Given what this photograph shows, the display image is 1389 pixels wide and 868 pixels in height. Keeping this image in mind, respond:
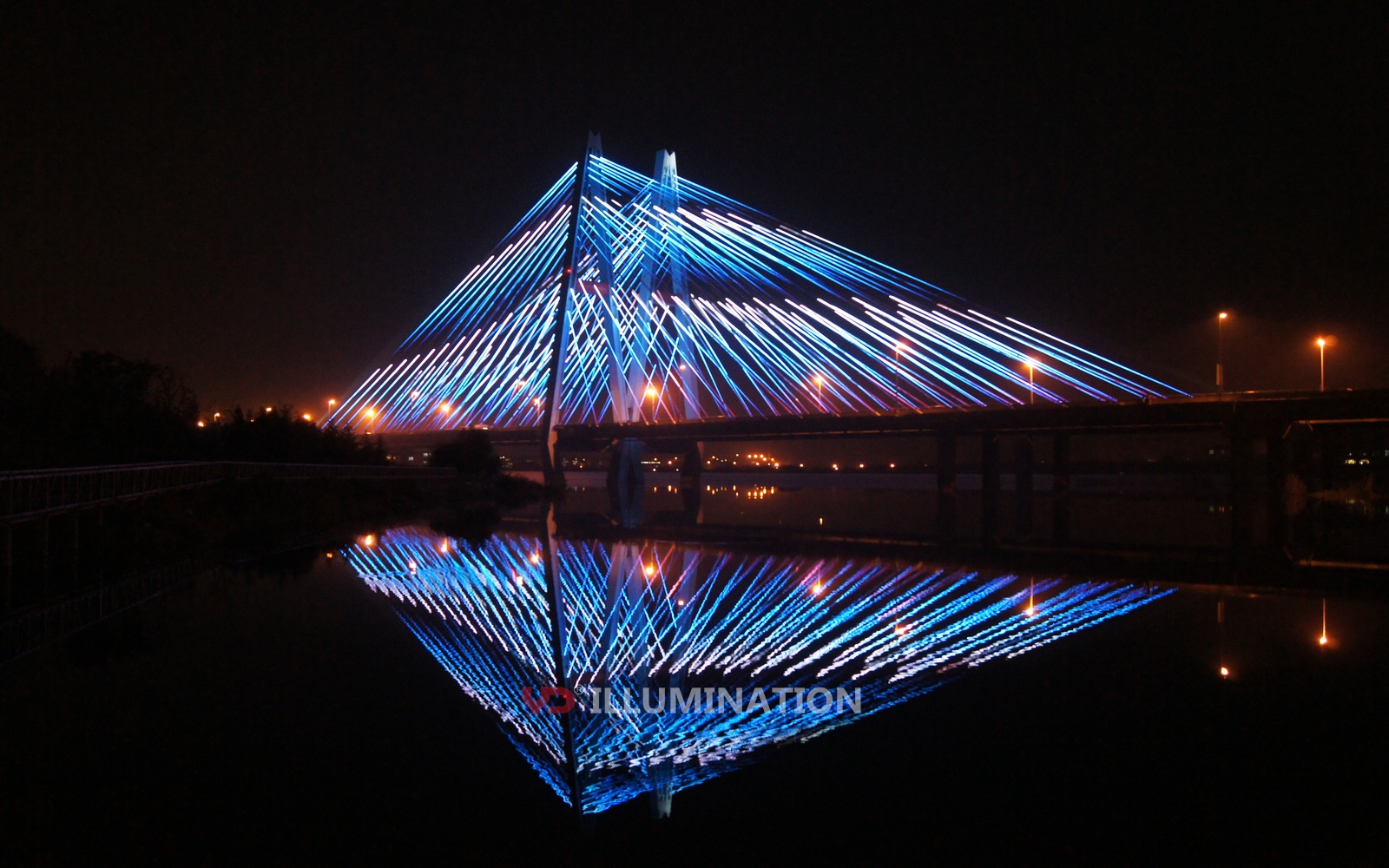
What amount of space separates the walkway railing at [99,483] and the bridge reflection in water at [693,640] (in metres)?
3.15

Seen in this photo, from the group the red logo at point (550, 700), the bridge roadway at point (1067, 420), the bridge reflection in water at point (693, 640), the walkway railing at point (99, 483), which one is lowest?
the red logo at point (550, 700)

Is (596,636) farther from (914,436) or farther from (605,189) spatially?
(914,436)

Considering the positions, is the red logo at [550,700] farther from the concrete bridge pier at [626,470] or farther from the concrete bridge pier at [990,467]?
the concrete bridge pier at [626,470]

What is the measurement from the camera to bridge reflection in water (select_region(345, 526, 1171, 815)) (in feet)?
14.7

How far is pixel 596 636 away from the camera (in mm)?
7180

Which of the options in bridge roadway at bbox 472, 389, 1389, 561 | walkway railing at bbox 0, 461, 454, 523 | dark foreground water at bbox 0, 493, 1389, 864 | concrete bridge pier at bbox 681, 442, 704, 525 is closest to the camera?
dark foreground water at bbox 0, 493, 1389, 864

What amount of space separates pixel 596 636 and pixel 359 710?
2379mm

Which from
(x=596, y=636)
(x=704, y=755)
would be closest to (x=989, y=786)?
(x=704, y=755)

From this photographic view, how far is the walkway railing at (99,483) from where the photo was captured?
33.1 feet

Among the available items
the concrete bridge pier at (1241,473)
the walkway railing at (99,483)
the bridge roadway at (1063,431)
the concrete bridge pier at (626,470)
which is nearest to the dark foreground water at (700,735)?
the walkway railing at (99,483)

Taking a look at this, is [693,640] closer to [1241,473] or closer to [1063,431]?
[1241,473]

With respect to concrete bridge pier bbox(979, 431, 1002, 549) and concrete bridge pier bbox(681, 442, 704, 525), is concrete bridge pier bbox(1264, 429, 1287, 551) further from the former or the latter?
concrete bridge pier bbox(681, 442, 704, 525)

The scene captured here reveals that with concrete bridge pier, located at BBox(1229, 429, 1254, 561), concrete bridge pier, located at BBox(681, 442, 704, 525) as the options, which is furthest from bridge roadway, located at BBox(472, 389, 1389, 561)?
concrete bridge pier, located at BBox(681, 442, 704, 525)

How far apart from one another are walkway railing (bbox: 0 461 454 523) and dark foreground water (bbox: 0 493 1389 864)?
122 inches
